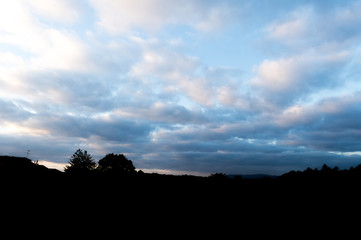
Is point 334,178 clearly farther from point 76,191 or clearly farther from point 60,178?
point 60,178

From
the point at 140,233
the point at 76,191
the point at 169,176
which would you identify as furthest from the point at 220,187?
the point at 76,191

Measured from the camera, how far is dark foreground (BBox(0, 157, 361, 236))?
8.87 metres

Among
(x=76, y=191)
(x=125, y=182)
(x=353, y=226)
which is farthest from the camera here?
(x=125, y=182)

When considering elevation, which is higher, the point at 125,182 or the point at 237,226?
the point at 125,182

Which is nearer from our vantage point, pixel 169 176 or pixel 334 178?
pixel 334 178

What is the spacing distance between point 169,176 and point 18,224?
260 inches

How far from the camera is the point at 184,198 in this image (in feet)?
32.7

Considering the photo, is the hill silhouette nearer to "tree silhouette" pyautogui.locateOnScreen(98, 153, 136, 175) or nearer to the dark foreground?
the dark foreground

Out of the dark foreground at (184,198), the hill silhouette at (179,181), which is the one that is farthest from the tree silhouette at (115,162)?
the dark foreground at (184,198)

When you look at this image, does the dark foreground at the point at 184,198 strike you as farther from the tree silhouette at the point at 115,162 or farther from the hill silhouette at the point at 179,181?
the tree silhouette at the point at 115,162

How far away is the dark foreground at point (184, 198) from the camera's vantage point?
8.87 m

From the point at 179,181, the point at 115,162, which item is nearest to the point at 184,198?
the point at 179,181

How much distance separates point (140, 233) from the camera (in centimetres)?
865

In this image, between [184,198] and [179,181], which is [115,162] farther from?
[184,198]
